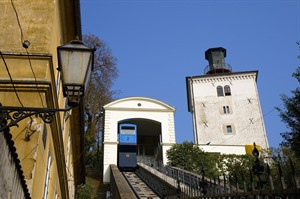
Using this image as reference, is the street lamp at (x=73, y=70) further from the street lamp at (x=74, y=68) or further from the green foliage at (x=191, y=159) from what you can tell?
the green foliage at (x=191, y=159)

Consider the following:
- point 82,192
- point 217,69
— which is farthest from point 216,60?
point 82,192

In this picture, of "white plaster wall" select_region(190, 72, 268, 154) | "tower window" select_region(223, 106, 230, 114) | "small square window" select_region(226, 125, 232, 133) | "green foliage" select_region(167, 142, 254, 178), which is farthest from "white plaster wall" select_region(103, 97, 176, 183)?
"tower window" select_region(223, 106, 230, 114)

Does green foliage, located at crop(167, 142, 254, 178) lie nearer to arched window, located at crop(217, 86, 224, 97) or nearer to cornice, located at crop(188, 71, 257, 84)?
arched window, located at crop(217, 86, 224, 97)

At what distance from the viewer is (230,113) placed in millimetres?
47656

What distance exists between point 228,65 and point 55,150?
5194cm

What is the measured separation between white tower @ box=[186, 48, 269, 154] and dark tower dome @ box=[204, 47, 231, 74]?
662 cm

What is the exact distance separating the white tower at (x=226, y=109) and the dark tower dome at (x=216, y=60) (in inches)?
261

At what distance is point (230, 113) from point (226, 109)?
2.92 feet

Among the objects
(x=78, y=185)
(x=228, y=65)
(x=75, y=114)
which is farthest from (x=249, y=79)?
(x=75, y=114)

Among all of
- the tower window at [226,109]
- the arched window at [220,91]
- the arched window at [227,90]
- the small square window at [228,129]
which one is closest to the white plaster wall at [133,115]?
the small square window at [228,129]

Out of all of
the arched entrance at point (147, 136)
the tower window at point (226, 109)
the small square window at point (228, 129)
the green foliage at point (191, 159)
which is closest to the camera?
the green foliage at point (191, 159)

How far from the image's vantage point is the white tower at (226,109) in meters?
45.3

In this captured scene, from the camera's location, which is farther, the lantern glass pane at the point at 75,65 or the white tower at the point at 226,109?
the white tower at the point at 226,109

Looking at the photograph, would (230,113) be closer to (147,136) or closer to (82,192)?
(147,136)
